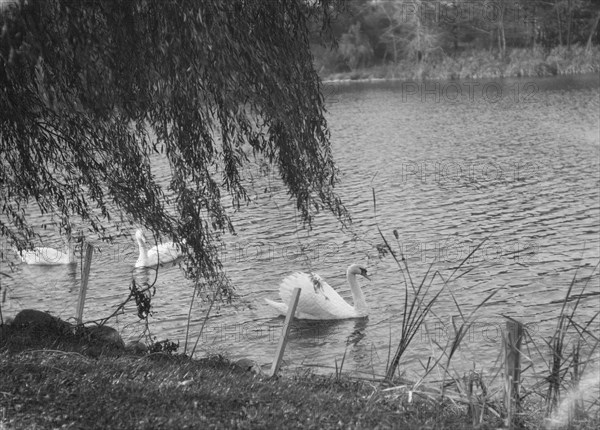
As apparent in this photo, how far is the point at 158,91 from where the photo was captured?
29.1ft

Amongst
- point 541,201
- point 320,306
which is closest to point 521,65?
point 541,201

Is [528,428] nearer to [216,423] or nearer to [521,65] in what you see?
[216,423]

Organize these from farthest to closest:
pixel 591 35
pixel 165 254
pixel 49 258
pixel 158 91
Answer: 1. pixel 591 35
2. pixel 49 258
3. pixel 165 254
4. pixel 158 91

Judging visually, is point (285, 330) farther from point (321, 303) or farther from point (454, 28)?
point (454, 28)

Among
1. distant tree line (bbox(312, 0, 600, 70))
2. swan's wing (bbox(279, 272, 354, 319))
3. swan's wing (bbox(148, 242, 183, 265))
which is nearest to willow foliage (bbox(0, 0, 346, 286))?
swan's wing (bbox(279, 272, 354, 319))

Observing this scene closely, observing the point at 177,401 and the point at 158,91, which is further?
the point at 158,91

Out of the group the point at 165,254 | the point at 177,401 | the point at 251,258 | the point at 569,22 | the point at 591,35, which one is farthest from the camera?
the point at 569,22

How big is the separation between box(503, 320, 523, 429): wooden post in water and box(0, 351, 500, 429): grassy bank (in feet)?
0.73

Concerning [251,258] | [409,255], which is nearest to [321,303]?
[409,255]

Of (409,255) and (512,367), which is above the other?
(512,367)

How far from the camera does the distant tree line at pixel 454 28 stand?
215 feet

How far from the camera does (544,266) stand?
1648 cm

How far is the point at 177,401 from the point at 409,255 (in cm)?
1146

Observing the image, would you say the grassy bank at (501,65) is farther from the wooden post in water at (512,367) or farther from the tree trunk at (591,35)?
the wooden post in water at (512,367)
